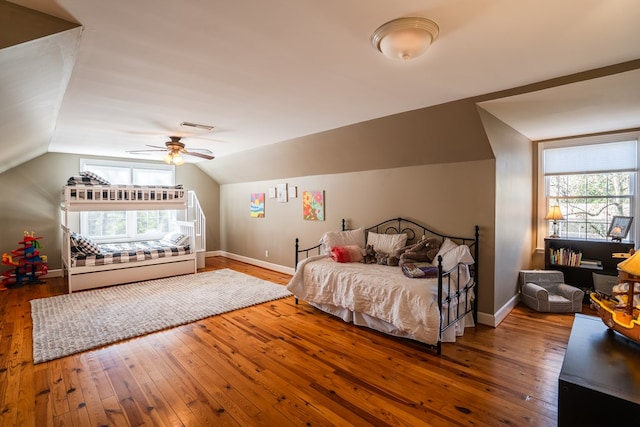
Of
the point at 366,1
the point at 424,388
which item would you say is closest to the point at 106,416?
the point at 424,388

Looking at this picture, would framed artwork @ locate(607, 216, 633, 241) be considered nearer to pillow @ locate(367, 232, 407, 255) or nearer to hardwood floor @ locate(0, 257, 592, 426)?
hardwood floor @ locate(0, 257, 592, 426)

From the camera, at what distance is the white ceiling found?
1.60 meters

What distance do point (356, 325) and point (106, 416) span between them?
237 centimetres

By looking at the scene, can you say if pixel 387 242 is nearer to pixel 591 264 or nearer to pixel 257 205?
pixel 591 264

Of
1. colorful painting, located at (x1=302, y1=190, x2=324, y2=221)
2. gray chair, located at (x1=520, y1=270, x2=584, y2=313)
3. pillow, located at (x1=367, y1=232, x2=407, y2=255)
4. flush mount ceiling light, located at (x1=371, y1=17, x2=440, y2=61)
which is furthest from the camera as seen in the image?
colorful painting, located at (x1=302, y1=190, x2=324, y2=221)

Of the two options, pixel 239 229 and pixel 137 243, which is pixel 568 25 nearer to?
pixel 239 229

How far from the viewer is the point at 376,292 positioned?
318cm

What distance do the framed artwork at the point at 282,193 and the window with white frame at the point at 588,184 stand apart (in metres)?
4.29

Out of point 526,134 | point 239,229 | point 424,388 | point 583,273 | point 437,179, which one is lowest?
A: point 424,388

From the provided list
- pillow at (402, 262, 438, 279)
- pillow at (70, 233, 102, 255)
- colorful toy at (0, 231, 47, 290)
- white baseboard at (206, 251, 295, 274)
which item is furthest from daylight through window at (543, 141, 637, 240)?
colorful toy at (0, 231, 47, 290)

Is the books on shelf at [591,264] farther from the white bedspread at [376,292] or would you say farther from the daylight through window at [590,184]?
the white bedspread at [376,292]

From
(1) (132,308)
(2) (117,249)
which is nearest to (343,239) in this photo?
(1) (132,308)

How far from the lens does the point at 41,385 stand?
92.1 inches

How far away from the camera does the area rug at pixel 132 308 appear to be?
3.11 m
